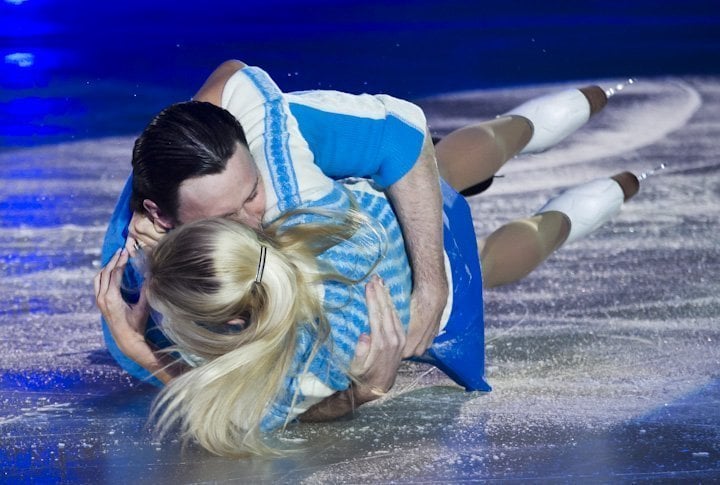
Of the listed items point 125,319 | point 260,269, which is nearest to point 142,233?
point 125,319

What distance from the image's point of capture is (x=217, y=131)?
225cm

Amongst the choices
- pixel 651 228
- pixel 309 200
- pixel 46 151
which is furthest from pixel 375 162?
pixel 46 151

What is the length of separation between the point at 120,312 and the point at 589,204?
1423mm

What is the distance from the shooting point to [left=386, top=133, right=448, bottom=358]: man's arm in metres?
2.49

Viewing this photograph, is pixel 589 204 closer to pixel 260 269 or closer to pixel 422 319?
pixel 422 319

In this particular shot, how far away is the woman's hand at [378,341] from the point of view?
2.29m

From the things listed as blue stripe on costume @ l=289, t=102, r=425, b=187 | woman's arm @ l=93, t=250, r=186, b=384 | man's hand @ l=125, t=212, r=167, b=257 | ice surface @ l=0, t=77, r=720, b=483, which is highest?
blue stripe on costume @ l=289, t=102, r=425, b=187

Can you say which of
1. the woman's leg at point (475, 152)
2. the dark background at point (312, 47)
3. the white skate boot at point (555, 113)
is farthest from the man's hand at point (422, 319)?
the dark background at point (312, 47)

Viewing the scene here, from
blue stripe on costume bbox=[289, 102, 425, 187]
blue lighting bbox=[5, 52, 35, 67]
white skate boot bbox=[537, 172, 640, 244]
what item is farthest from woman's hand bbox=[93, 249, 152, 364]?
blue lighting bbox=[5, 52, 35, 67]

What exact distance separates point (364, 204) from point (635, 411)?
2.45 ft

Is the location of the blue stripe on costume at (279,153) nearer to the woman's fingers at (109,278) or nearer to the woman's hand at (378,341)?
the woman's hand at (378,341)

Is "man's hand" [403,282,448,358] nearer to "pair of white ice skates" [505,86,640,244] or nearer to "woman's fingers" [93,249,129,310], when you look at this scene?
"woman's fingers" [93,249,129,310]

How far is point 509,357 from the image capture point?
2.84 meters

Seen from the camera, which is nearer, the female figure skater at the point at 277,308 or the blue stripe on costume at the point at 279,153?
the female figure skater at the point at 277,308
